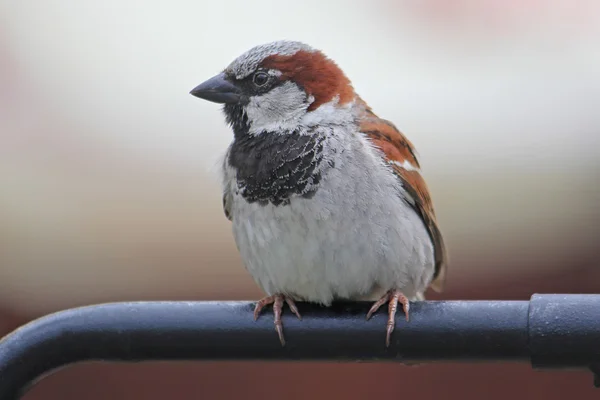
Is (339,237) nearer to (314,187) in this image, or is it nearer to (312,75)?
(314,187)

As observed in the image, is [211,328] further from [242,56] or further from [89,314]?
[242,56]

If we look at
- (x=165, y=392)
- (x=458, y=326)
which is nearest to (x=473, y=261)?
(x=165, y=392)

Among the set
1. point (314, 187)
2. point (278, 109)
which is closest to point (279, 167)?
point (314, 187)

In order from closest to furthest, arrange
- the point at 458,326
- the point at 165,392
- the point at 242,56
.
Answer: the point at 458,326 → the point at 242,56 → the point at 165,392

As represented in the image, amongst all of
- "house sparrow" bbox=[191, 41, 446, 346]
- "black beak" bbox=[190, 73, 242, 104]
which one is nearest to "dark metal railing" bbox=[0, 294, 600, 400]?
"house sparrow" bbox=[191, 41, 446, 346]

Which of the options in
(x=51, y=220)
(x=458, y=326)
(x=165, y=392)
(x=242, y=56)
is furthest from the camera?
(x=51, y=220)

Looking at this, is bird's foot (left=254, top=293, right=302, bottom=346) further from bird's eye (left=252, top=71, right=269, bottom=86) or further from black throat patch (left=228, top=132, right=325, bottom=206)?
bird's eye (left=252, top=71, right=269, bottom=86)

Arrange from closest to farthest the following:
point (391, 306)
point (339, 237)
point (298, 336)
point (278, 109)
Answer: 1. point (298, 336)
2. point (391, 306)
3. point (339, 237)
4. point (278, 109)

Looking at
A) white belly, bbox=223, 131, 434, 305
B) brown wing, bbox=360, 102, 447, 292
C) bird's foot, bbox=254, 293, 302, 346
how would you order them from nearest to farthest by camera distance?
bird's foot, bbox=254, 293, 302, 346 < white belly, bbox=223, 131, 434, 305 < brown wing, bbox=360, 102, 447, 292
